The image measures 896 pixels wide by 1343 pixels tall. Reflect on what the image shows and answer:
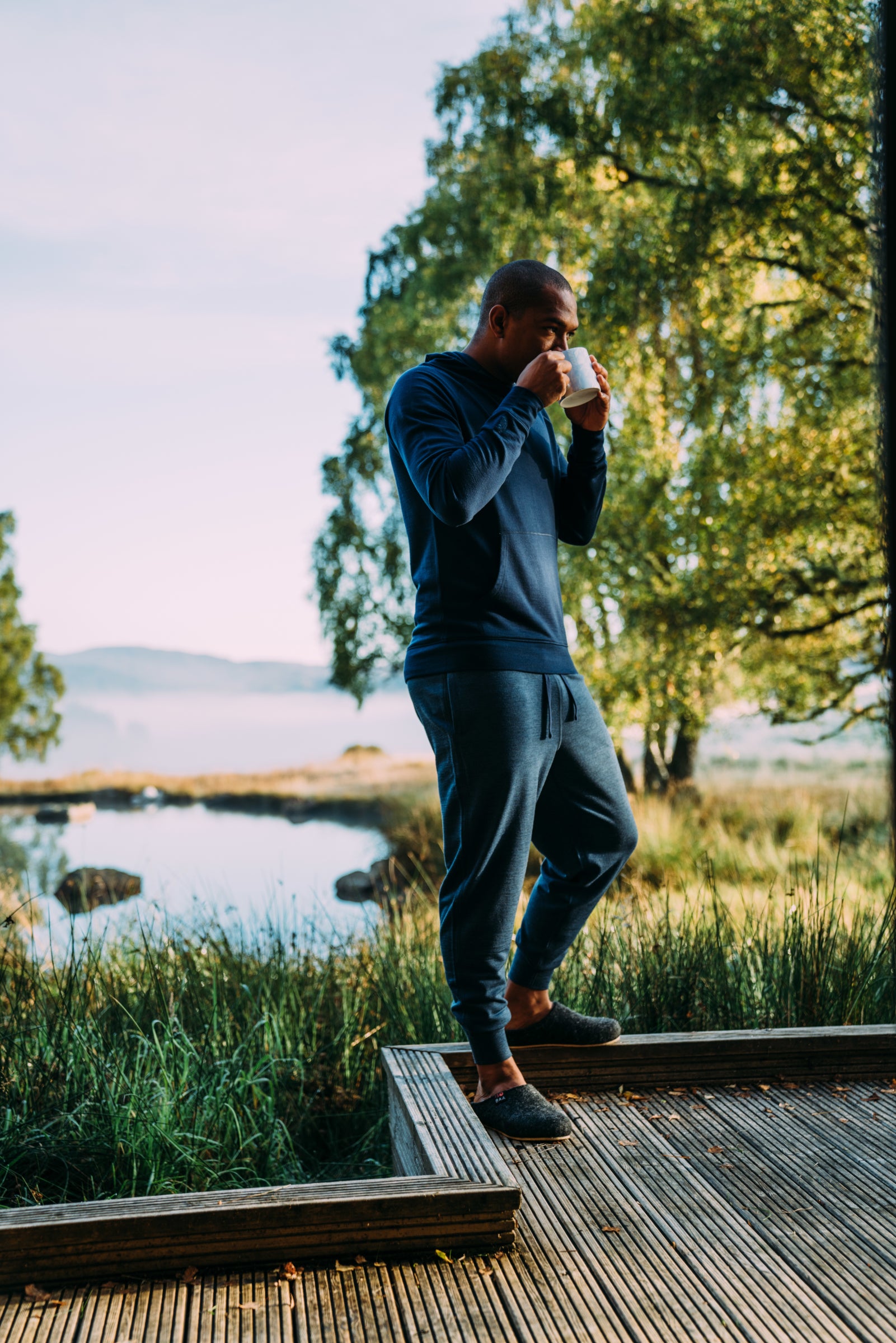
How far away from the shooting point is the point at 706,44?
6.34m

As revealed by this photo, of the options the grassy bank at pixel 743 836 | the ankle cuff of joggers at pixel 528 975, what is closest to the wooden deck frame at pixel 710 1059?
the ankle cuff of joggers at pixel 528 975

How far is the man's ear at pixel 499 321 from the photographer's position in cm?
191

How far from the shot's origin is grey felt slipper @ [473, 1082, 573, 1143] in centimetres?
184

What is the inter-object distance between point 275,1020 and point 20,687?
15.4 m

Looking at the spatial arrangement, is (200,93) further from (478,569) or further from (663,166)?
(478,569)

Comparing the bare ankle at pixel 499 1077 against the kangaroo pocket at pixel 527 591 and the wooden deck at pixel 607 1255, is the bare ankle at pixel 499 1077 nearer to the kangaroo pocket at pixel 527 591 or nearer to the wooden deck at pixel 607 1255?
the wooden deck at pixel 607 1255

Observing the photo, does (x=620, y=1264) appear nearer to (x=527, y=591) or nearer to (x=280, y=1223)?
(x=280, y=1223)

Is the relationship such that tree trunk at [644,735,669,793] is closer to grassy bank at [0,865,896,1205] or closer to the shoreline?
the shoreline

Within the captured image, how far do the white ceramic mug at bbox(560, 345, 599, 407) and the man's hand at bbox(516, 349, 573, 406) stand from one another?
28mm

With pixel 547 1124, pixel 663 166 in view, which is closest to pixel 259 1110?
pixel 547 1124

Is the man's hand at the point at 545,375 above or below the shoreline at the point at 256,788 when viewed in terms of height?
above

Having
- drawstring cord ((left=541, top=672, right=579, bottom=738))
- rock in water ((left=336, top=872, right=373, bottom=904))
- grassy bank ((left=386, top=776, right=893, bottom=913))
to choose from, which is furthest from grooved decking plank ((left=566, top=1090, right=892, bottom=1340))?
rock in water ((left=336, top=872, right=373, bottom=904))

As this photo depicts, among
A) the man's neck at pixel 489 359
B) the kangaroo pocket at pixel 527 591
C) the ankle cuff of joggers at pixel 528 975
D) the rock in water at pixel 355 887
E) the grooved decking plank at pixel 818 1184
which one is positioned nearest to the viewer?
the grooved decking plank at pixel 818 1184

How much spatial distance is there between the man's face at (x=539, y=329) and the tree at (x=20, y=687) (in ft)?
52.3
